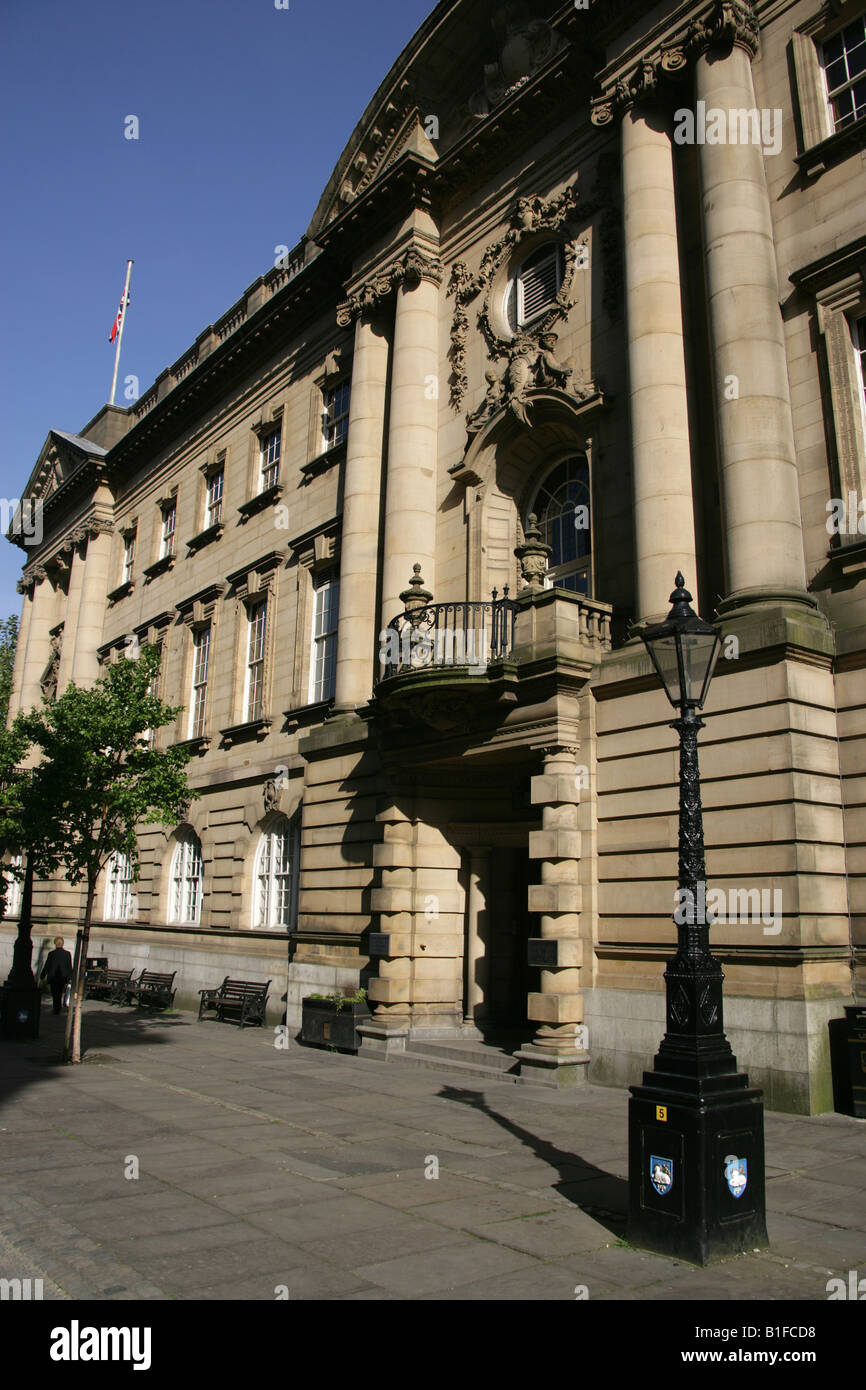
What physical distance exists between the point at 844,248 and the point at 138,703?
12.6 metres

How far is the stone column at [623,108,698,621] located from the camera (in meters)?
14.1

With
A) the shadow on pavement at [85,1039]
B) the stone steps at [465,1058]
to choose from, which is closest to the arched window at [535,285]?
the stone steps at [465,1058]

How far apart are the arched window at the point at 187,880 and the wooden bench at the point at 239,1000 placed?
13.8 feet

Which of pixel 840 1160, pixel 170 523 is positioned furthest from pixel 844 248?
pixel 170 523

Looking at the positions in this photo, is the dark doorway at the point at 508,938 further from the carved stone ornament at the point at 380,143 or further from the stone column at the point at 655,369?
the carved stone ornament at the point at 380,143

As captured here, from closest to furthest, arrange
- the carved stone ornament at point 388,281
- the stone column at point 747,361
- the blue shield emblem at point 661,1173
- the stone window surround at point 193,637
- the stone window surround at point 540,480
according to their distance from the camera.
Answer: the blue shield emblem at point 661,1173 < the stone column at point 747,361 < the stone window surround at point 540,480 < the carved stone ornament at point 388,281 < the stone window surround at point 193,637

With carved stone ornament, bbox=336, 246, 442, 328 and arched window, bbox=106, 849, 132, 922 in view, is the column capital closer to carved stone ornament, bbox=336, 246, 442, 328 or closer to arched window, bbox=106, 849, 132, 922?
arched window, bbox=106, 849, 132, 922

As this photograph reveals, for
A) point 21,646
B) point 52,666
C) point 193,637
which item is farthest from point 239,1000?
point 21,646

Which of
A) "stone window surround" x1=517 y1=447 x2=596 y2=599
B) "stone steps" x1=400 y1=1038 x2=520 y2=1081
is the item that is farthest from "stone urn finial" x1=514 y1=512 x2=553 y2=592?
"stone steps" x1=400 y1=1038 x2=520 y2=1081

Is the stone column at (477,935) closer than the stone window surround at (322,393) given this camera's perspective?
Yes

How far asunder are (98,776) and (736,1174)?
12540 mm

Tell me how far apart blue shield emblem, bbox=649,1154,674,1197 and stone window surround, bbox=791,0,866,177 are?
13.4 meters

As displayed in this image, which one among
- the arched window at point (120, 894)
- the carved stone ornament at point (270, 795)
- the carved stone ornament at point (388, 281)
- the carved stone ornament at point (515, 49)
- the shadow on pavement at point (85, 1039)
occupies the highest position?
the carved stone ornament at point (515, 49)

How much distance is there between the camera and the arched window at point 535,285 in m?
18.8
